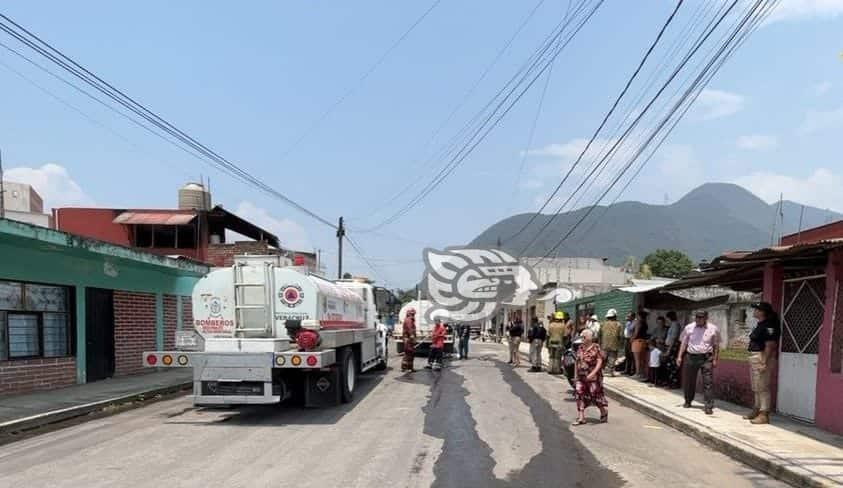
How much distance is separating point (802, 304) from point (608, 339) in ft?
21.0

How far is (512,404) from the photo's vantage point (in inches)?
468

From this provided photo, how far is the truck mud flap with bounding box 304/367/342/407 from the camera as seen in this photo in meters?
10.9

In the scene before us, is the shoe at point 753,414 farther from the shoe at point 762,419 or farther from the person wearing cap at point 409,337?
the person wearing cap at point 409,337

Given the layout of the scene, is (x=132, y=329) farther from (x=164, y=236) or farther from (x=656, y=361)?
(x=164, y=236)

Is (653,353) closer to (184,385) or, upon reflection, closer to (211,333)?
(211,333)

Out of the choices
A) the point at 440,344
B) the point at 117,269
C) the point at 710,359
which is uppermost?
the point at 117,269

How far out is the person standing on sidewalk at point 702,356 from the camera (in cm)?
1023

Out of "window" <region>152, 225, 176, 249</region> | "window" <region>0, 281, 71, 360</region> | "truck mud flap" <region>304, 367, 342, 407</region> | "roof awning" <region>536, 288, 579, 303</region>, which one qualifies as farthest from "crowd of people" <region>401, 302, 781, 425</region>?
"roof awning" <region>536, 288, 579, 303</region>

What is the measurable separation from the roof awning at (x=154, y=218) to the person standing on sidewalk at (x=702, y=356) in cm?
2236

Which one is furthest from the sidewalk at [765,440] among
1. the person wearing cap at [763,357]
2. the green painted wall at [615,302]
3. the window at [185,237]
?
the window at [185,237]

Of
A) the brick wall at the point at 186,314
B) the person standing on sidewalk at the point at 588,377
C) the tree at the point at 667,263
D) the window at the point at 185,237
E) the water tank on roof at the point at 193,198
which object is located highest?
the water tank on roof at the point at 193,198

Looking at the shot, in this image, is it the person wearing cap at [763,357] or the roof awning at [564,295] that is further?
the roof awning at [564,295]

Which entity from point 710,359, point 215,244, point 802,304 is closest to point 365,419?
point 710,359

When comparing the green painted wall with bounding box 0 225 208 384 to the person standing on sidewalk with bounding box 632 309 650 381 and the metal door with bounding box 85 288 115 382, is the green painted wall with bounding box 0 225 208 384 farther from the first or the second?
the person standing on sidewalk with bounding box 632 309 650 381
